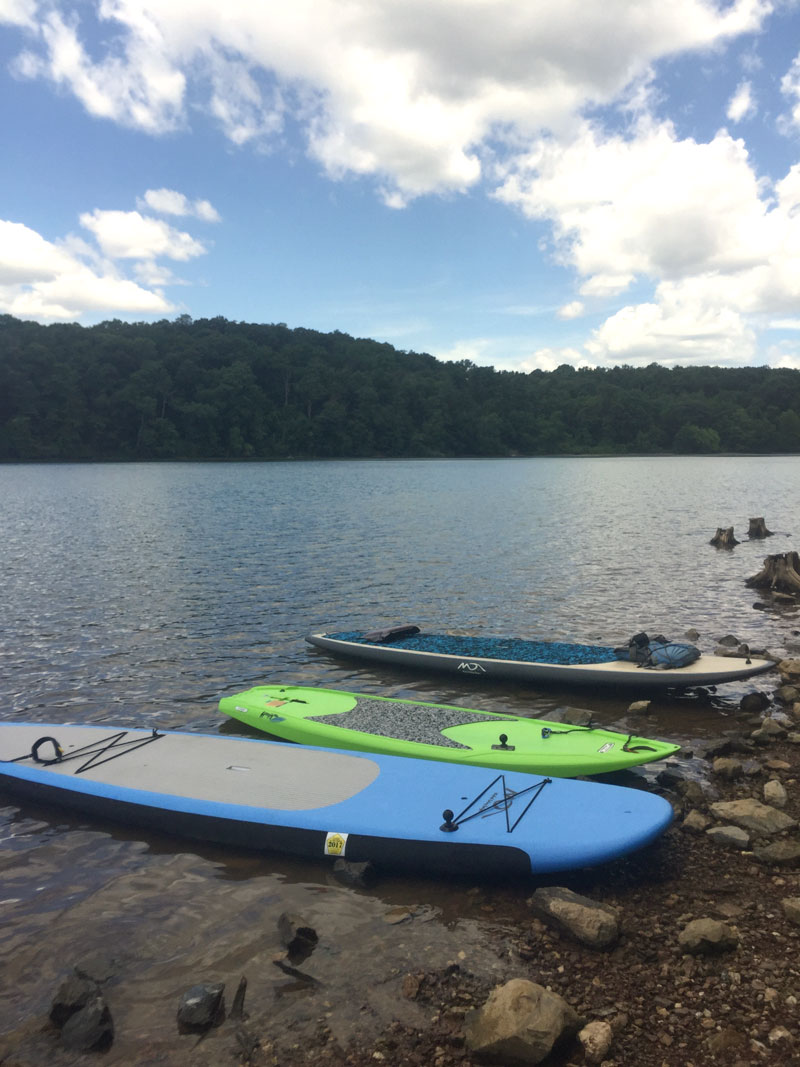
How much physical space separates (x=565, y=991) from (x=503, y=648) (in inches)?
347

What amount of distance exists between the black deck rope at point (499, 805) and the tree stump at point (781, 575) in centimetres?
1635

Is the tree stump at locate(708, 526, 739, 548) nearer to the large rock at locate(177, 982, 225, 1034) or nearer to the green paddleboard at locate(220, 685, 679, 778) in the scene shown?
the green paddleboard at locate(220, 685, 679, 778)

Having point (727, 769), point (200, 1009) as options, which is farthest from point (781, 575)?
point (200, 1009)

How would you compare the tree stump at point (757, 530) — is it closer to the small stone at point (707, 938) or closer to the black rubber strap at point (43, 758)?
the small stone at point (707, 938)

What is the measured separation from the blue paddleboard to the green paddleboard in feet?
2.21

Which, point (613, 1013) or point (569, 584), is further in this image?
point (569, 584)

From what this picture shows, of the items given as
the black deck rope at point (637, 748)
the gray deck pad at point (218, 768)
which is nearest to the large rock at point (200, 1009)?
the gray deck pad at point (218, 768)

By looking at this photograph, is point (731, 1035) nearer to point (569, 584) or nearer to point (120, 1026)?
point (120, 1026)

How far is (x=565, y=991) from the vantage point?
5129 mm

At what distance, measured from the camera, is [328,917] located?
6340 millimetres

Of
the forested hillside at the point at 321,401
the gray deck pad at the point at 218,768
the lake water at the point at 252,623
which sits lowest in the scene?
the lake water at the point at 252,623

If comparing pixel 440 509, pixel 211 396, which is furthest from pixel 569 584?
pixel 211 396

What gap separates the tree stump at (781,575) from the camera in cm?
2092

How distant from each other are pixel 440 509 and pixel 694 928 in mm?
42692
